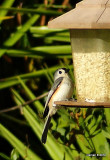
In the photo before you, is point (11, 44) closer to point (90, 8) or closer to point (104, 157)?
point (104, 157)

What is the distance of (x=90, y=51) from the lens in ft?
11.8

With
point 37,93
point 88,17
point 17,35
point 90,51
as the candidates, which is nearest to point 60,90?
point 90,51

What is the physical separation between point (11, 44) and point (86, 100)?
2958mm

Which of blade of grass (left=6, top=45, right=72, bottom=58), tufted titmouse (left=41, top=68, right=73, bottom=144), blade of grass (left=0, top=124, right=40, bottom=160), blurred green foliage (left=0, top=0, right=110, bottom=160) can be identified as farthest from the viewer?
blade of grass (left=6, top=45, right=72, bottom=58)

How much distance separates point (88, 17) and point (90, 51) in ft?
1.30

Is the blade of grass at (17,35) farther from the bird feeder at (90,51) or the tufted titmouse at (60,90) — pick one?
the bird feeder at (90,51)

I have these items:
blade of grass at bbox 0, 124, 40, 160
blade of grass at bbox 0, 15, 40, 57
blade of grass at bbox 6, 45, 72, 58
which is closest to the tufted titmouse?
blade of grass at bbox 0, 124, 40, 160

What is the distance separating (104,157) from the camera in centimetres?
423

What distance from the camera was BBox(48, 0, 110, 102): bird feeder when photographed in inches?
133

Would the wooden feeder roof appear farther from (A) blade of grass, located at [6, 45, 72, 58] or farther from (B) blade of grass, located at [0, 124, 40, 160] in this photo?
(A) blade of grass, located at [6, 45, 72, 58]

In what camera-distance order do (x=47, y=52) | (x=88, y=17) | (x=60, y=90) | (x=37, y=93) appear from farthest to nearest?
(x=37, y=93) < (x=47, y=52) < (x=60, y=90) < (x=88, y=17)

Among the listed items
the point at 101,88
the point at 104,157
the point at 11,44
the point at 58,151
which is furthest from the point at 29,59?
the point at 101,88

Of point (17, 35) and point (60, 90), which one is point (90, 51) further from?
point (17, 35)

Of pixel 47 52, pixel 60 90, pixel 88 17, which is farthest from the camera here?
pixel 47 52
